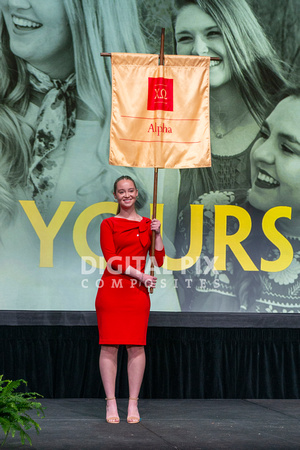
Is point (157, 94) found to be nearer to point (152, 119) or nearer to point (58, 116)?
point (152, 119)

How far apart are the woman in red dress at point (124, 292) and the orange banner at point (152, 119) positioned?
12.6 inches

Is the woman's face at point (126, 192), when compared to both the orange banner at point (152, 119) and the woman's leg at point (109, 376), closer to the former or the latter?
the orange banner at point (152, 119)

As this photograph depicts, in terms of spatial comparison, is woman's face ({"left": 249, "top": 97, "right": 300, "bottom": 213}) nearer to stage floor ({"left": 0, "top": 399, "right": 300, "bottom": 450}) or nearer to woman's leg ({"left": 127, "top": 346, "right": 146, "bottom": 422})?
stage floor ({"left": 0, "top": 399, "right": 300, "bottom": 450})

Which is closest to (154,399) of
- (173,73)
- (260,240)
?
(260,240)

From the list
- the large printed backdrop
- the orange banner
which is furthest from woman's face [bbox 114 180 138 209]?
the large printed backdrop

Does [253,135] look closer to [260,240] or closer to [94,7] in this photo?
[260,240]

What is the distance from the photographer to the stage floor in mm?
3410

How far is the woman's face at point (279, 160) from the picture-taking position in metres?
5.07

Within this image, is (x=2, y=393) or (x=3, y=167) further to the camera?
(x=3, y=167)

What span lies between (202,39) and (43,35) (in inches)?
46.5

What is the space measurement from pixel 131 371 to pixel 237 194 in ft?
5.74

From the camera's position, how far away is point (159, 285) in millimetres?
4926

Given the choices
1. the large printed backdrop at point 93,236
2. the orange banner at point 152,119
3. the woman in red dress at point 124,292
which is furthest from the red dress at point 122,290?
the large printed backdrop at point 93,236

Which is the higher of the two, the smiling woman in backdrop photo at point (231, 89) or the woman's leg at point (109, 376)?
the smiling woman in backdrop photo at point (231, 89)
